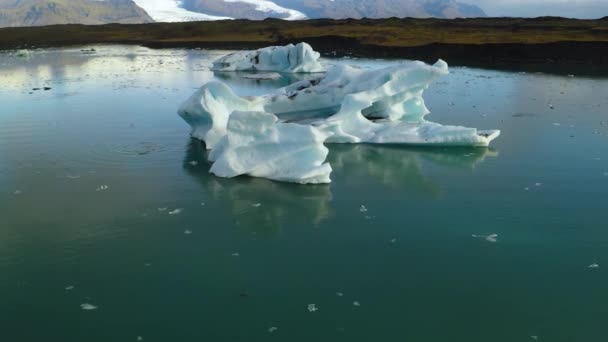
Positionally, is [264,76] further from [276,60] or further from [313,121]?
[313,121]

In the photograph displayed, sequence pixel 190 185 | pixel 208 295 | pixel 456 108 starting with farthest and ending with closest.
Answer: pixel 456 108 < pixel 190 185 < pixel 208 295

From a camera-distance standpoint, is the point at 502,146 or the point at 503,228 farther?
the point at 502,146

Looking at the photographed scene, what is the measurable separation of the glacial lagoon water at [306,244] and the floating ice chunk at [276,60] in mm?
14692

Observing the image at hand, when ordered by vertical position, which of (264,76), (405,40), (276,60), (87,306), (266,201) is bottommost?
(87,306)

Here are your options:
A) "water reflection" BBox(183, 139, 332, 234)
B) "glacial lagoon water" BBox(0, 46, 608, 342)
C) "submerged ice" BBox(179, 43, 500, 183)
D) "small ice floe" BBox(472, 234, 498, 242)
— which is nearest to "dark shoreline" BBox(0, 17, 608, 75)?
"submerged ice" BBox(179, 43, 500, 183)

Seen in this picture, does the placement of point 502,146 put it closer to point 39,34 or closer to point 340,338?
point 340,338

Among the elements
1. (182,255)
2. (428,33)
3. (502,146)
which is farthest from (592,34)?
(182,255)

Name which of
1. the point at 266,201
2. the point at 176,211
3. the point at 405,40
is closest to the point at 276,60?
the point at 405,40

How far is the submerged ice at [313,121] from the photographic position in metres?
8.16

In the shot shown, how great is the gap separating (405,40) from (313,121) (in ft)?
98.0

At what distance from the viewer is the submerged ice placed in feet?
26.8

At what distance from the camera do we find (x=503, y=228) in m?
6.42

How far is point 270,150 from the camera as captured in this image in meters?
8.30

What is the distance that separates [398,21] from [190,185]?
54.7 metres
